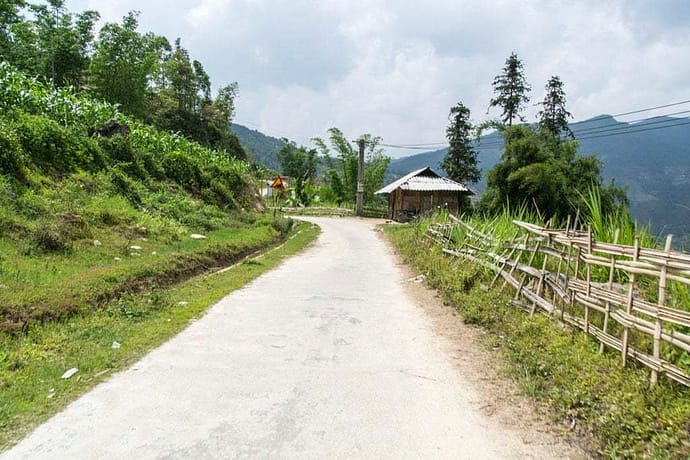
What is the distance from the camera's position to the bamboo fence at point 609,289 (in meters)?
3.72

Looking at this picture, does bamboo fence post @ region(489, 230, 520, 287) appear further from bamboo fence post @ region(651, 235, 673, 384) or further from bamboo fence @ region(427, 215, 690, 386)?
bamboo fence post @ region(651, 235, 673, 384)

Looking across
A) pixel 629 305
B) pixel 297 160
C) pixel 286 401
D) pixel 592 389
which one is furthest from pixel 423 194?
pixel 297 160

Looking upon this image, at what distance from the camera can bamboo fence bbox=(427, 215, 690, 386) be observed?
3721 millimetres

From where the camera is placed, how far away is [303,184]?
168 feet

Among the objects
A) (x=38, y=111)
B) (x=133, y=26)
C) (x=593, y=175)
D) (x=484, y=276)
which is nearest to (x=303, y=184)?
(x=133, y=26)

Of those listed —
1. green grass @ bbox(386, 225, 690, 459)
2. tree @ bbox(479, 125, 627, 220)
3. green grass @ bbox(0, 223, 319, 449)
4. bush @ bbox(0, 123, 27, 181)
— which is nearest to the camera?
green grass @ bbox(386, 225, 690, 459)

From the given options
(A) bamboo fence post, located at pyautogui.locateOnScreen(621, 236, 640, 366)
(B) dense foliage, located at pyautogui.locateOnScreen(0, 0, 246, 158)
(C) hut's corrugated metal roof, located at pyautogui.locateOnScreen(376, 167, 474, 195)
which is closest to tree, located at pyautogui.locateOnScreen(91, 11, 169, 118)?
(B) dense foliage, located at pyautogui.locateOnScreen(0, 0, 246, 158)

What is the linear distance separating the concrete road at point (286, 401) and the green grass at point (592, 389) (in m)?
0.54

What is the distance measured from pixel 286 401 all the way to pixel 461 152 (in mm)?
39781

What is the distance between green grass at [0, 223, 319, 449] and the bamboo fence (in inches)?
186

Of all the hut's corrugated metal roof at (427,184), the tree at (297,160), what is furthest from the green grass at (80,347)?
the tree at (297,160)

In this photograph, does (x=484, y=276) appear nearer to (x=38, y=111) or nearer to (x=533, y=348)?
(x=533, y=348)

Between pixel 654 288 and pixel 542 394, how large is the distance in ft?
A: 5.09

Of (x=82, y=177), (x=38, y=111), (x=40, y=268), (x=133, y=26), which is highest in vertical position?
(x=133, y=26)
